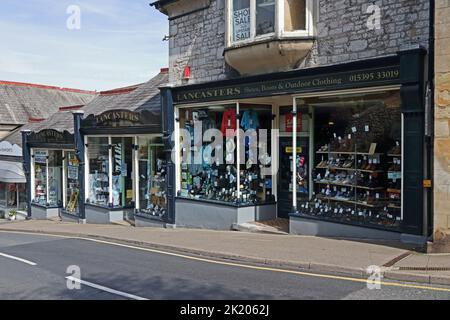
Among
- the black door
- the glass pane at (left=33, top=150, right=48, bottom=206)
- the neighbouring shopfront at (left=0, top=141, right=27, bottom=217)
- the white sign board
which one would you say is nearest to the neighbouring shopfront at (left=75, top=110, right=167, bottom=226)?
the black door

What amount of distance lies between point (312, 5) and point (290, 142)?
3763mm

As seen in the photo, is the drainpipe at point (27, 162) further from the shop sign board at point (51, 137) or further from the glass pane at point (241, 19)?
the glass pane at point (241, 19)

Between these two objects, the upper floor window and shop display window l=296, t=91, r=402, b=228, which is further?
the upper floor window

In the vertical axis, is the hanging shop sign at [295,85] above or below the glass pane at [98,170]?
above

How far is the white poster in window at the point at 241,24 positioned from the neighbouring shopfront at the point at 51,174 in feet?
33.8

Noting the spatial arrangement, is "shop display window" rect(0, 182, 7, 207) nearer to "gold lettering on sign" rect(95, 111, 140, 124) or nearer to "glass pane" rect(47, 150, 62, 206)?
"glass pane" rect(47, 150, 62, 206)

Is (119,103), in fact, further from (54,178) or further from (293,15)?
(293,15)

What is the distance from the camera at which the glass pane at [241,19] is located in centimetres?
1270

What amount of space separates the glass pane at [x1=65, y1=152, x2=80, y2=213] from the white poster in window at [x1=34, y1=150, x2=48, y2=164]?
2.05 metres

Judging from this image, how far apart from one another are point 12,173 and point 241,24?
16630 mm

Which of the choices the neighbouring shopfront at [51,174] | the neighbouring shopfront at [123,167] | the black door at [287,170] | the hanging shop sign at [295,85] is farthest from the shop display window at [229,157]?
the neighbouring shopfront at [51,174]

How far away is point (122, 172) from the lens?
18.3m

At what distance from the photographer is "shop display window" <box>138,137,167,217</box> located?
16.2 m
